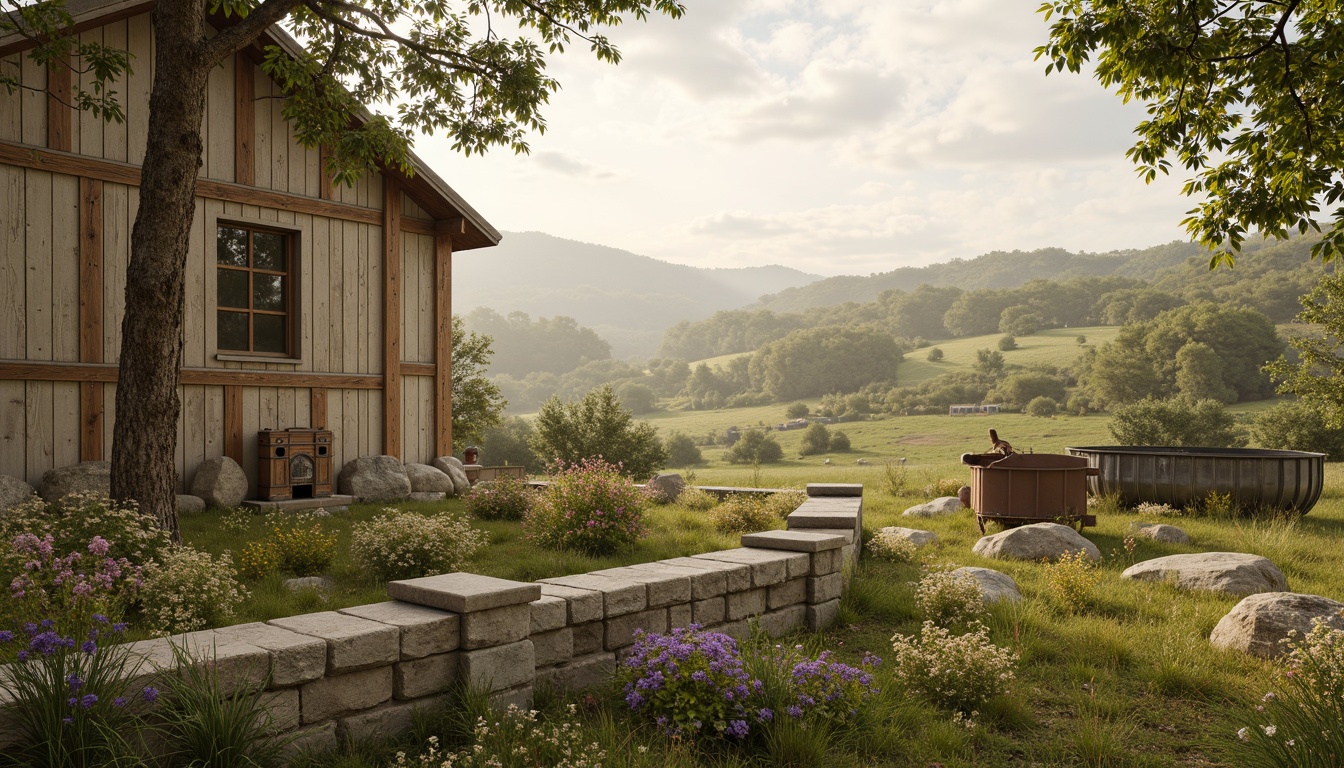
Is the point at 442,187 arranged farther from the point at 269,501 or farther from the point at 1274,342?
the point at 1274,342

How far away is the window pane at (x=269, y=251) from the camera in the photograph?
435 inches

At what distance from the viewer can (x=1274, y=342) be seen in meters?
53.5

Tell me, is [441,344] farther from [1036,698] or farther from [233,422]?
[1036,698]

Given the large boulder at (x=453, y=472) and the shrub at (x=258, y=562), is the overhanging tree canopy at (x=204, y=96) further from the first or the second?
the large boulder at (x=453, y=472)

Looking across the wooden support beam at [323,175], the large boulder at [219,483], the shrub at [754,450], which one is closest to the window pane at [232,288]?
the wooden support beam at [323,175]

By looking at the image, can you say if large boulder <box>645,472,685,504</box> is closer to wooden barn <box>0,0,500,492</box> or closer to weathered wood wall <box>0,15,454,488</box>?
wooden barn <box>0,0,500,492</box>

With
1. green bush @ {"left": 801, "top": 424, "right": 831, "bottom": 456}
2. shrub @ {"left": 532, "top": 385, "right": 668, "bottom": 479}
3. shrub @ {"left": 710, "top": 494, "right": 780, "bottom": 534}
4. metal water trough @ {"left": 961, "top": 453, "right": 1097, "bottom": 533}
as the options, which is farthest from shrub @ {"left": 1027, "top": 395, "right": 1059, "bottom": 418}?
shrub @ {"left": 710, "top": 494, "right": 780, "bottom": 534}

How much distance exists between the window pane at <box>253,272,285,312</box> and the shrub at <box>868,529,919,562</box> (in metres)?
8.52

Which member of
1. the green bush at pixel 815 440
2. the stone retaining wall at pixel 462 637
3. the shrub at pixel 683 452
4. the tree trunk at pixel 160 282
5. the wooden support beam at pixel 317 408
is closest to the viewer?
the stone retaining wall at pixel 462 637

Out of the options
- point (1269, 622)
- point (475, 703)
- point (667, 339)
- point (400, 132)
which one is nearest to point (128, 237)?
point (400, 132)

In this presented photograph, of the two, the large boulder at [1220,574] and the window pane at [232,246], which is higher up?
the window pane at [232,246]

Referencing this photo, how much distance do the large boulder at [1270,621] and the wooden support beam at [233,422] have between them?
1062cm

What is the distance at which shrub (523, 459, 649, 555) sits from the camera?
25.6 ft

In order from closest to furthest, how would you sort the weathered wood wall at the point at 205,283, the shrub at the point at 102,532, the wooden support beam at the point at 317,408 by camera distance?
the shrub at the point at 102,532, the weathered wood wall at the point at 205,283, the wooden support beam at the point at 317,408
